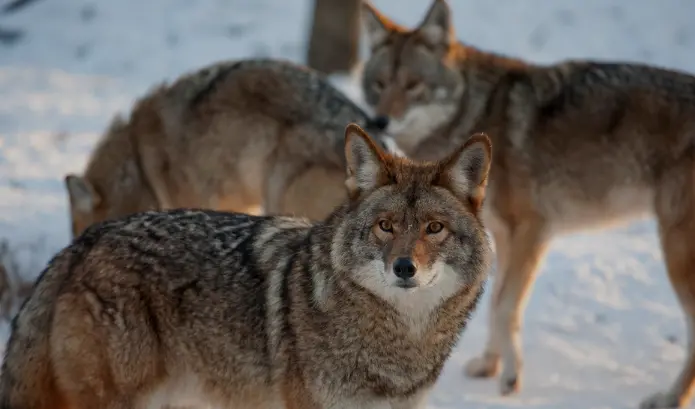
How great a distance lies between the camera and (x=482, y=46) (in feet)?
54.5

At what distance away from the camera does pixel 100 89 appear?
47.0 feet

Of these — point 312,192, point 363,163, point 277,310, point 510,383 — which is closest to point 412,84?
point 312,192

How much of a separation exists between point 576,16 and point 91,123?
8673 mm

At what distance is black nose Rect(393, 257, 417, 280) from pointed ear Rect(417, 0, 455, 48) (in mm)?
4099

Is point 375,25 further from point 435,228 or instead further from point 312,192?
point 435,228

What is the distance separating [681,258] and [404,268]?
360 cm

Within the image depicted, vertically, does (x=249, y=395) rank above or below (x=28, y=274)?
above

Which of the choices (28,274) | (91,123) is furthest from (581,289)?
(91,123)

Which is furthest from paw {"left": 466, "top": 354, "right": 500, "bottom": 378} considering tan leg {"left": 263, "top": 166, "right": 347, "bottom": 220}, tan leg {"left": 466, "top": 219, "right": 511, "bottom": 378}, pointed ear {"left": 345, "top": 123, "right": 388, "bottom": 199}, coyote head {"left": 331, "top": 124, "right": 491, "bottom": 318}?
pointed ear {"left": 345, "top": 123, "right": 388, "bottom": 199}

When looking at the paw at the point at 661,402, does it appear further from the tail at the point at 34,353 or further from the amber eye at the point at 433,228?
the tail at the point at 34,353

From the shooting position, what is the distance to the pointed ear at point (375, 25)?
8.34 meters

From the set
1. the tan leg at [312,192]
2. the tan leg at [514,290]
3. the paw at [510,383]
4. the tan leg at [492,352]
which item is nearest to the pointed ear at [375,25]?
the tan leg at [312,192]

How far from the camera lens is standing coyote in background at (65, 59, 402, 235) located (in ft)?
25.5

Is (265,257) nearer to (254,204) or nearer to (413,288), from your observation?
(413,288)
